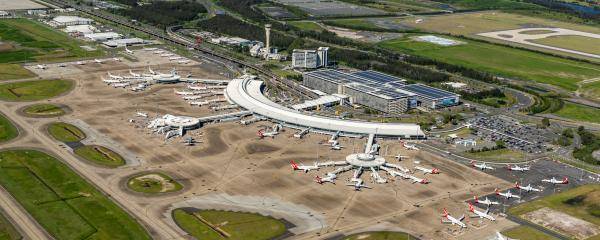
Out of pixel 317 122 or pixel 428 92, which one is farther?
pixel 428 92

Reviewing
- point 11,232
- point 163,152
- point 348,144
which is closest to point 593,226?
point 348,144

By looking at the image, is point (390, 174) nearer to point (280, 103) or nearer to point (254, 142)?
point (254, 142)

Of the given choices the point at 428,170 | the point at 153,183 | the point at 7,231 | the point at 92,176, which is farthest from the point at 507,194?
the point at 7,231

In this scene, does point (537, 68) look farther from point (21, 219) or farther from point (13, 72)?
point (21, 219)

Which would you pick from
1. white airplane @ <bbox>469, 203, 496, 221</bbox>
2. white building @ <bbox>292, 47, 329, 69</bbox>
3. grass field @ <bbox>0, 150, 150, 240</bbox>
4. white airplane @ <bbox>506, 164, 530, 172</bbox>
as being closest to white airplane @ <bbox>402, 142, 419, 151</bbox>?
white airplane @ <bbox>506, 164, 530, 172</bbox>

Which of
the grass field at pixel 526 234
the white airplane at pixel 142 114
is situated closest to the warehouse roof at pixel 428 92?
the white airplane at pixel 142 114

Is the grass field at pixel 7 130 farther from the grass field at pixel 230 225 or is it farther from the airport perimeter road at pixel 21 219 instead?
the grass field at pixel 230 225

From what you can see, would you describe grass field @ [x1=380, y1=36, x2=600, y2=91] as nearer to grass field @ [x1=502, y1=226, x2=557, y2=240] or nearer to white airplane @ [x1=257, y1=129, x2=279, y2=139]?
white airplane @ [x1=257, y1=129, x2=279, y2=139]
